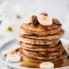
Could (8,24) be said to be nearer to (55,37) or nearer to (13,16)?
(13,16)

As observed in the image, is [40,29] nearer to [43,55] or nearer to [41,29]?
[41,29]

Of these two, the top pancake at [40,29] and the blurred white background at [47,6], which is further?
the blurred white background at [47,6]

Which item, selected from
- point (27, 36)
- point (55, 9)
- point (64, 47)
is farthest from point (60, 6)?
point (27, 36)

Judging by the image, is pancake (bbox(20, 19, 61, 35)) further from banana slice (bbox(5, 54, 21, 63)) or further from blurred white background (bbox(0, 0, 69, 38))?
blurred white background (bbox(0, 0, 69, 38))

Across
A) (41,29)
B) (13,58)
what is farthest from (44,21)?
(13,58)

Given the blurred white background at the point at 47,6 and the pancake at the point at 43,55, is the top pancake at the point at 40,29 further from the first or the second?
the blurred white background at the point at 47,6

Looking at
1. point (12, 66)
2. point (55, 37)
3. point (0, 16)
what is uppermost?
point (0, 16)

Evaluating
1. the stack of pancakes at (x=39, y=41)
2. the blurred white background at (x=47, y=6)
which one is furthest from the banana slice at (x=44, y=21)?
the blurred white background at (x=47, y=6)

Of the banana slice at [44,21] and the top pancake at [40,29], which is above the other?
the banana slice at [44,21]
